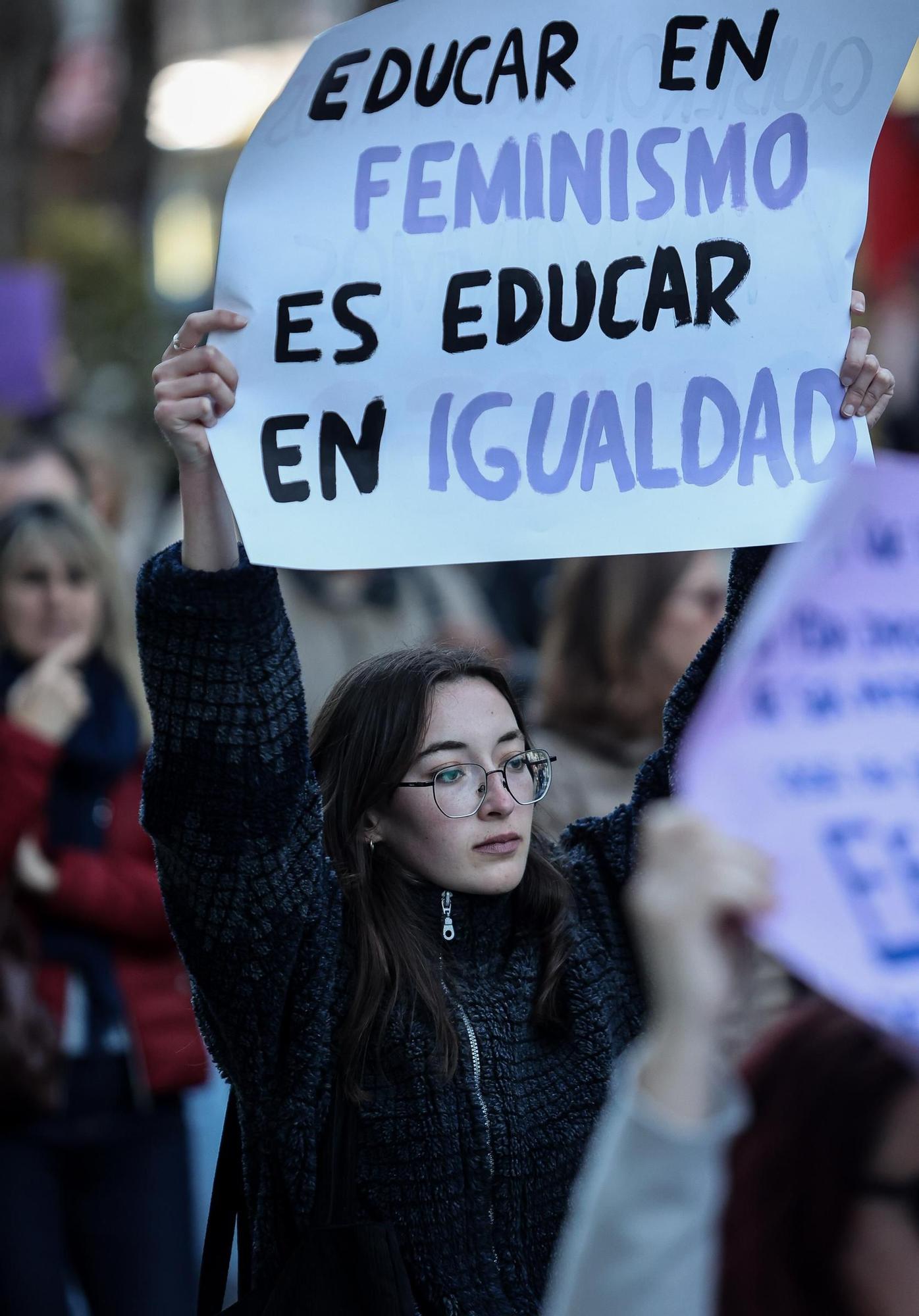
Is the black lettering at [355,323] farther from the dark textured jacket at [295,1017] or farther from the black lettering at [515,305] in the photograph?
the dark textured jacket at [295,1017]

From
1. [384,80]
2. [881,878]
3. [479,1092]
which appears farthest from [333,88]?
[881,878]

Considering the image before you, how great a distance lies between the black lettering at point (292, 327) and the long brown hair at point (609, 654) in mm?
1814

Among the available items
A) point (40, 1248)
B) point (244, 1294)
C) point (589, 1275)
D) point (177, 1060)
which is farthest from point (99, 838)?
Answer: point (589, 1275)

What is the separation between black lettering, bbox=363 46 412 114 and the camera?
6.99 feet

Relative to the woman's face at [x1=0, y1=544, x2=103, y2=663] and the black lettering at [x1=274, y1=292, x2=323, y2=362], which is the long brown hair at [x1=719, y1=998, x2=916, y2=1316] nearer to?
the black lettering at [x1=274, y1=292, x2=323, y2=362]

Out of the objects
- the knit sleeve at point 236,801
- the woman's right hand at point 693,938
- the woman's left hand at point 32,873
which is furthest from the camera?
the woman's left hand at point 32,873

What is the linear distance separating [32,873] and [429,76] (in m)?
1.96

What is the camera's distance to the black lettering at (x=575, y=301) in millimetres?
2117

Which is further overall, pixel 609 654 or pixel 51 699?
pixel 609 654

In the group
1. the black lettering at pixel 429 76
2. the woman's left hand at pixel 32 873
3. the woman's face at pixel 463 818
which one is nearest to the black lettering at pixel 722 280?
the black lettering at pixel 429 76

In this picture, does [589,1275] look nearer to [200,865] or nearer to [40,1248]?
[200,865]

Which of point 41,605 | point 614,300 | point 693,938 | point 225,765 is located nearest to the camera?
point 693,938

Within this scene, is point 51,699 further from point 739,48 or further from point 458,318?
point 739,48

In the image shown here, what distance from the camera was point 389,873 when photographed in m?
2.22
